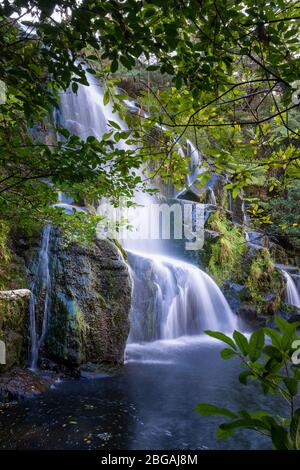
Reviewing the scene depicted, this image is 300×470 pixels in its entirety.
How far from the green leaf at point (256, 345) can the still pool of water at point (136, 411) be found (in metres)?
3.89

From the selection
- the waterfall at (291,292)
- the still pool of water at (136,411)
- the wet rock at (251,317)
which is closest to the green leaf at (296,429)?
the still pool of water at (136,411)

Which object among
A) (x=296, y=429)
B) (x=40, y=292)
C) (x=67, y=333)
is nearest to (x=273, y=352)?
(x=296, y=429)

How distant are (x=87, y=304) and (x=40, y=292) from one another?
0.96 m

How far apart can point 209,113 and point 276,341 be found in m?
1.52

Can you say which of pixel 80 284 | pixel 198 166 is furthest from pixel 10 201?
pixel 80 284


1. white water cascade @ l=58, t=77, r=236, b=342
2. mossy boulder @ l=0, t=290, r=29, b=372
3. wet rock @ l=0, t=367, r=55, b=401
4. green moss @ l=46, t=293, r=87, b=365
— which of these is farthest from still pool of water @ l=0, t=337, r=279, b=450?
white water cascade @ l=58, t=77, r=236, b=342

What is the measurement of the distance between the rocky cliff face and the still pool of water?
22.6 inches

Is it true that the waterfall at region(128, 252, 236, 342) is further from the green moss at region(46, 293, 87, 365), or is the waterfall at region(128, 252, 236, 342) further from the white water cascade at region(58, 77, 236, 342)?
the green moss at region(46, 293, 87, 365)

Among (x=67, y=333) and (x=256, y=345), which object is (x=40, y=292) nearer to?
(x=67, y=333)

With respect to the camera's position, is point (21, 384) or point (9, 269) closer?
point (21, 384)

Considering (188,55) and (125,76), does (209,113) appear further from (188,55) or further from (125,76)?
(125,76)

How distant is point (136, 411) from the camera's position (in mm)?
5160

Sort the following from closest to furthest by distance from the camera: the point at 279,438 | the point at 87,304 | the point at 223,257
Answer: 1. the point at 279,438
2. the point at 87,304
3. the point at 223,257
